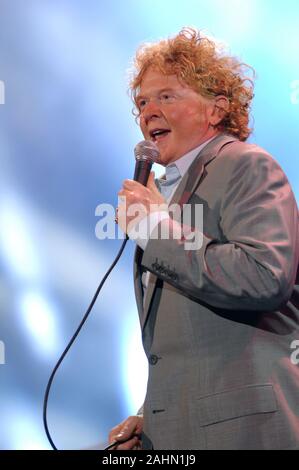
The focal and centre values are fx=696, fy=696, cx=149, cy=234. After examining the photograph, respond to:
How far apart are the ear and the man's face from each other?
1cm

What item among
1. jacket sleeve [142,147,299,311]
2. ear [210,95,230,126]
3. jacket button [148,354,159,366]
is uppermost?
ear [210,95,230,126]

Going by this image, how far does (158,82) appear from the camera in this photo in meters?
1.68

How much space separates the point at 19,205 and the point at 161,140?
0.73m

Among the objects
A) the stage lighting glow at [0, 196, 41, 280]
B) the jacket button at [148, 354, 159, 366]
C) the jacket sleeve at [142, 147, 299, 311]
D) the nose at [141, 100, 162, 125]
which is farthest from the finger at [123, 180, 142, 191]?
the stage lighting glow at [0, 196, 41, 280]

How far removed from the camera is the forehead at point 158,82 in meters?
1.66

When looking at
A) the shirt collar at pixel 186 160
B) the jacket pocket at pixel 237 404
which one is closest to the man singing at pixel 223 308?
the jacket pocket at pixel 237 404

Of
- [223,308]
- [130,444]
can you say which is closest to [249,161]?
[223,308]

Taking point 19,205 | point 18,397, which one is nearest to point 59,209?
point 19,205

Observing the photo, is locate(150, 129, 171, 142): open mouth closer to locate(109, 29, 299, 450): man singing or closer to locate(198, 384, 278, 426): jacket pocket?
locate(109, 29, 299, 450): man singing

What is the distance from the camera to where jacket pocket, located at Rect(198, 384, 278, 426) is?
1159mm

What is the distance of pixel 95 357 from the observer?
2.23 metres

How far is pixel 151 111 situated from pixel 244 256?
0.62 m

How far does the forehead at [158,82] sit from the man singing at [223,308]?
0.30 m

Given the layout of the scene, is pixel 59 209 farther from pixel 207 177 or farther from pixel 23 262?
pixel 207 177
